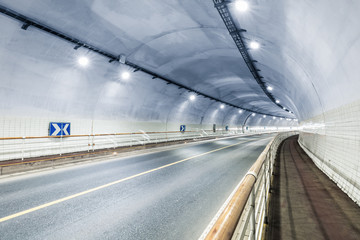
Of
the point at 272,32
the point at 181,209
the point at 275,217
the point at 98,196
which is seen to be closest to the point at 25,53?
the point at 98,196

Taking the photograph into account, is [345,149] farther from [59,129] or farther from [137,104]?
[137,104]

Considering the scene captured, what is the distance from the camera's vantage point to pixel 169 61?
13711 millimetres

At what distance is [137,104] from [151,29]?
8061mm

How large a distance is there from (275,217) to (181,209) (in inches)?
77.3

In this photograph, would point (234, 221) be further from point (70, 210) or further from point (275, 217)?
point (70, 210)

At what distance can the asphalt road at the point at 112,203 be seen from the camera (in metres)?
3.58

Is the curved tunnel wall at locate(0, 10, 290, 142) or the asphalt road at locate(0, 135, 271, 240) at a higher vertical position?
the curved tunnel wall at locate(0, 10, 290, 142)

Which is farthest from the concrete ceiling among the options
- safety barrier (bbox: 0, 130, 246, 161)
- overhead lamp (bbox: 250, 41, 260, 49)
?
A: safety barrier (bbox: 0, 130, 246, 161)

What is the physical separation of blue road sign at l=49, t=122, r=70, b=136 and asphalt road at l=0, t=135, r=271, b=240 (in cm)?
403

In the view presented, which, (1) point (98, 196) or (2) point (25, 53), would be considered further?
(2) point (25, 53)

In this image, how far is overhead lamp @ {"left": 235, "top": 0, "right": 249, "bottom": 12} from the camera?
6.57 metres

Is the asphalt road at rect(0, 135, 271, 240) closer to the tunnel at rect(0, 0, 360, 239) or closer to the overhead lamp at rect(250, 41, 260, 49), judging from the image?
the tunnel at rect(0, 0, 360, 239)

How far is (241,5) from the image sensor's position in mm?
6715

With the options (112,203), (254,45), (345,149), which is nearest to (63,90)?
(112,203)
